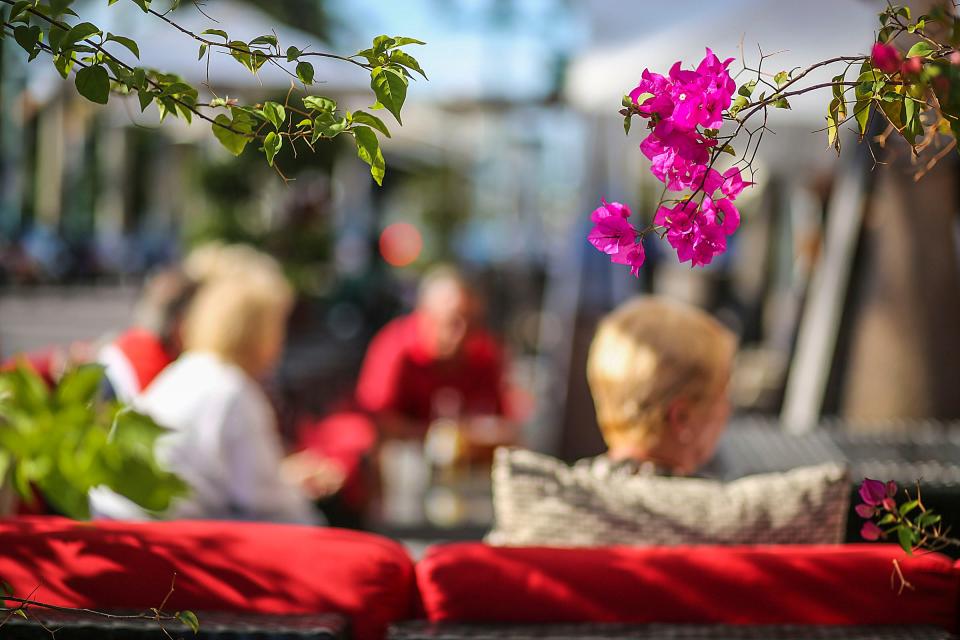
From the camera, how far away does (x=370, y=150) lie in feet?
4.25

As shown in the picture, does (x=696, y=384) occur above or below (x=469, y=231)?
below

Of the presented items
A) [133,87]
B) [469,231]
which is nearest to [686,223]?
[133,87]

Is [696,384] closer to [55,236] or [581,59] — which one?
[581,59]

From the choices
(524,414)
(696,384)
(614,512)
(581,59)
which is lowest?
(524,414)

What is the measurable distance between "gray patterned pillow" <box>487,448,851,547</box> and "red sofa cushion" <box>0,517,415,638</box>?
310 millimetres

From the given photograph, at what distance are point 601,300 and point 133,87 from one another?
4.74 metres

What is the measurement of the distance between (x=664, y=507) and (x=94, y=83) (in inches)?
45.9

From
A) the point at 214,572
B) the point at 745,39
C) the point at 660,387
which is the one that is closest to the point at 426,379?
the point at 745,39

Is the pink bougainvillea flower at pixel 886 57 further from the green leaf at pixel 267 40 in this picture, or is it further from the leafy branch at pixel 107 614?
the leafy branch at pixel 107 614

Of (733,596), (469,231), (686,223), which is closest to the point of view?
(686,223)

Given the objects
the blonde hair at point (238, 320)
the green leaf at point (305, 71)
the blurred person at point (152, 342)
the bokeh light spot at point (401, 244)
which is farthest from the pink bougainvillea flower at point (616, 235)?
the bokeh light spot at point (401, 244)

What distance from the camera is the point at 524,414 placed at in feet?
22.0

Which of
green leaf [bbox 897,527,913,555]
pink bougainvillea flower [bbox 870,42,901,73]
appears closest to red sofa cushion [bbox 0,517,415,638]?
green leaf [bbox 897,527,913,555]

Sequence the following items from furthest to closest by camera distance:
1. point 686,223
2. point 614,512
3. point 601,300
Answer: point 601,300, point 614,512, point 686,223
